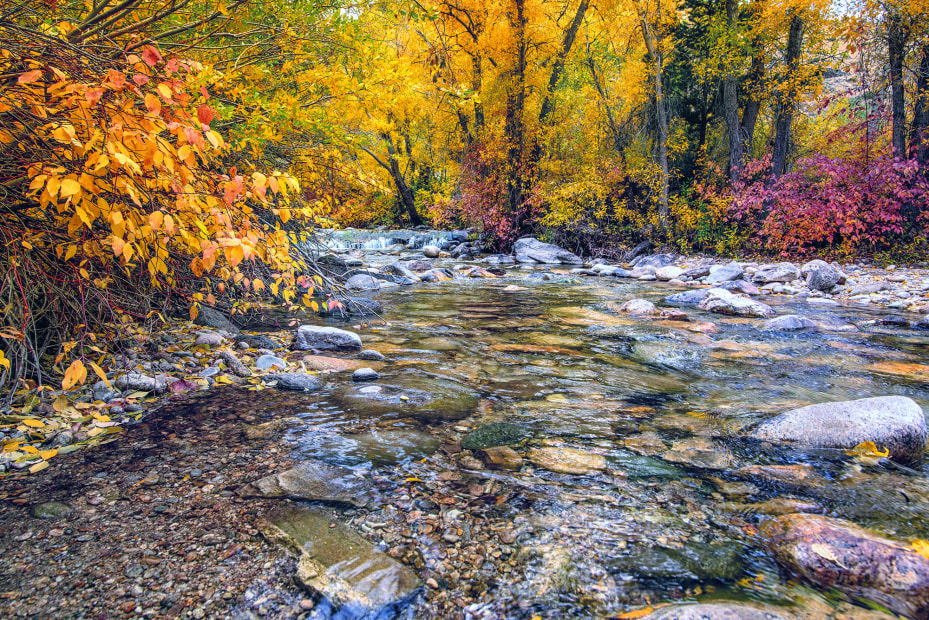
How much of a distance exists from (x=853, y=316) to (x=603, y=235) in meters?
9.24

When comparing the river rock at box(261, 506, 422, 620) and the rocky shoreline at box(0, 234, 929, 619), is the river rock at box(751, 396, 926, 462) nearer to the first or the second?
the rocky shoreline at box(0, 234, 929, 619)

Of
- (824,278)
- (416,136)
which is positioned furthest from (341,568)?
(416,136)

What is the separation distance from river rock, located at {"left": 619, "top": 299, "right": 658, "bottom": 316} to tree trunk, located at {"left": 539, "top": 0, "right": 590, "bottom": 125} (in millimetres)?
10352

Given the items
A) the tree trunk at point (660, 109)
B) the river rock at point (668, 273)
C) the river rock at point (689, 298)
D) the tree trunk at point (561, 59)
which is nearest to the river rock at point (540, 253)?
the tree trunk at point (660, 109)

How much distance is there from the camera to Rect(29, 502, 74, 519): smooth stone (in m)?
1.98

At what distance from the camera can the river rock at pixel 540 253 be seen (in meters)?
14.7

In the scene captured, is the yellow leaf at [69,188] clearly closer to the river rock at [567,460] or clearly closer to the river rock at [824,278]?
the river rock at [567,460]

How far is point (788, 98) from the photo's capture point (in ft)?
37.8

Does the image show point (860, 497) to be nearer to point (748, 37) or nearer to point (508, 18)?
point (748, 37)

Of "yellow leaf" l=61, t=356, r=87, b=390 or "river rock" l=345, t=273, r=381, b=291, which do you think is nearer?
"yellow leaf" l=61, t=356, r=87, b=390

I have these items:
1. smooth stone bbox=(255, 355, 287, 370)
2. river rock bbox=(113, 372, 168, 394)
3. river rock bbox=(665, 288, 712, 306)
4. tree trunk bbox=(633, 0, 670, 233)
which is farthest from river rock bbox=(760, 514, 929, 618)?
tree trunk bbox=(633, 0, 670, 233)

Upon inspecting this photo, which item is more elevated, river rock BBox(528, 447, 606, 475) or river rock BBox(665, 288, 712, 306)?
river rock BBox(528, 447, 606, 475)

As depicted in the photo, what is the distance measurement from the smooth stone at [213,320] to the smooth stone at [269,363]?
3.89 feet

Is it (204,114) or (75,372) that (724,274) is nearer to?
(204,114)
